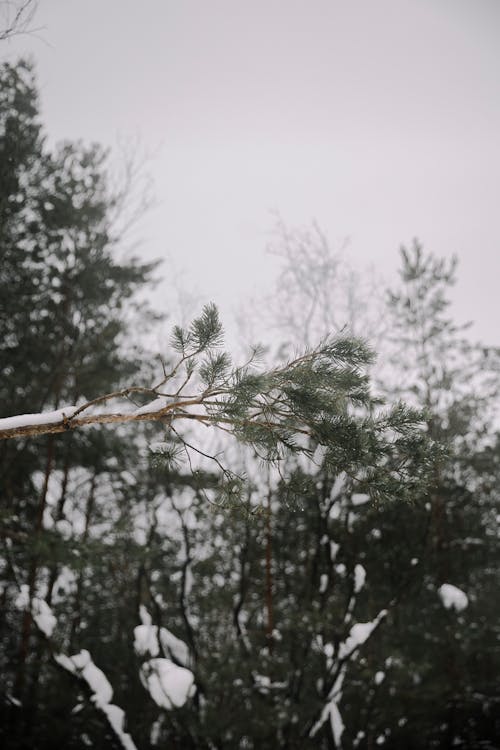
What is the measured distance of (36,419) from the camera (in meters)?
1.86

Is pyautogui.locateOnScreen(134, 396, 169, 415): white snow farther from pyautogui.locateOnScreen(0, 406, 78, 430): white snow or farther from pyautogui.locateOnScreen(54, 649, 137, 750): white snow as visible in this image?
pyautogui.locateOnScreen(54, 649, 137, 750): white snow

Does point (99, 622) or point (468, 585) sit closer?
point (468, 585)

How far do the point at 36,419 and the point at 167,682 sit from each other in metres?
3.61

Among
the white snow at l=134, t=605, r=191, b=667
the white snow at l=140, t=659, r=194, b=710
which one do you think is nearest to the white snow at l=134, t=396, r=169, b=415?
the white snow at l=140, t=659, r=194, b=710

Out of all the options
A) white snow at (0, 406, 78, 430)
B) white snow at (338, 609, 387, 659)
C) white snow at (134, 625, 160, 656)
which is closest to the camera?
white snow at (0, 406, 78, 430)

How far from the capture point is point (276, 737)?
16.1 ft

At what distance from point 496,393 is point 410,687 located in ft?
16.7

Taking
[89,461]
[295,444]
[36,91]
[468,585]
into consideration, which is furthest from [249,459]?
[36,91]

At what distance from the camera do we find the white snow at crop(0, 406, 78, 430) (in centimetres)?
183

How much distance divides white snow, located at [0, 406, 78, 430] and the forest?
183 cm

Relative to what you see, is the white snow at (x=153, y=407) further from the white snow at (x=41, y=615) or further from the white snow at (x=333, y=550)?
the white snow at (x=333, y=550)

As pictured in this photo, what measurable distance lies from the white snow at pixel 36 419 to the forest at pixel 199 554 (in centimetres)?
183

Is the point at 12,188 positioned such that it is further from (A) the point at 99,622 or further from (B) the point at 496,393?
(A) the point at 99,622

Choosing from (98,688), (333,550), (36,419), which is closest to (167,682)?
(98,688)
